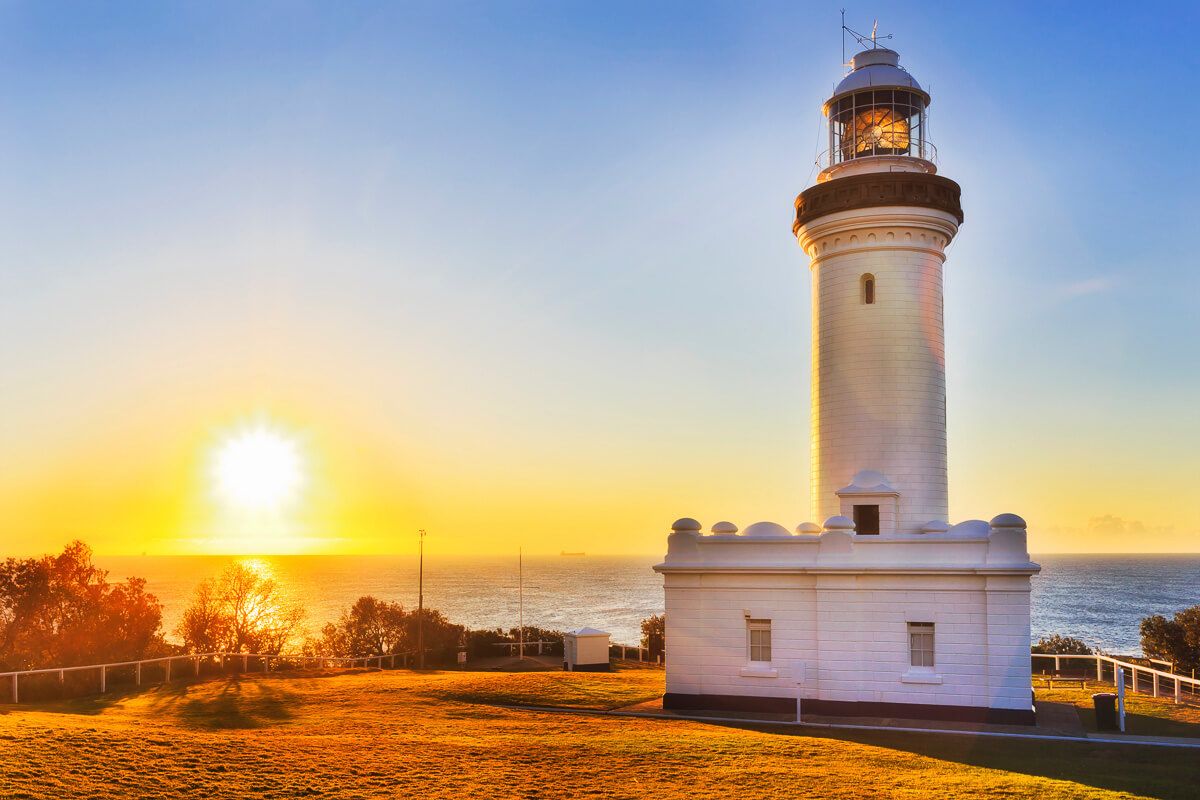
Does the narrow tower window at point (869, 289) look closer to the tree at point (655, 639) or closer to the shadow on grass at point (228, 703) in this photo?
the tree at point (655, 639)

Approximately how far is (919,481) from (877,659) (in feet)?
14.9

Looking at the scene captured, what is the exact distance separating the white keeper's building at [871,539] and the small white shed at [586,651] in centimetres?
1070

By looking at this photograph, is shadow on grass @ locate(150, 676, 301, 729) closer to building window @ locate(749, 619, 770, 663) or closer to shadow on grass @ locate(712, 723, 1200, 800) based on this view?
shadow on grass @ locate(712, 723, 1200, 800)

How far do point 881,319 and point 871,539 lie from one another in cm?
568

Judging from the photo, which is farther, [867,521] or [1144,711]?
[867,521]

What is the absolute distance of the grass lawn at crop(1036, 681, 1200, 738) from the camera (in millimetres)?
18078

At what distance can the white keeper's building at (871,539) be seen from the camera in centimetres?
1914

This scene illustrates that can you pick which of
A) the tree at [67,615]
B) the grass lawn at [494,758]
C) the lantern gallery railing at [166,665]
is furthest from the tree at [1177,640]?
the tree at [67,615]

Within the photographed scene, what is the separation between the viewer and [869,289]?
22719 mm

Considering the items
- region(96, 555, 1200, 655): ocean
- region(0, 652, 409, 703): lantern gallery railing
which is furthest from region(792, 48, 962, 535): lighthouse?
region(96, 555, 1200, 655): ocean

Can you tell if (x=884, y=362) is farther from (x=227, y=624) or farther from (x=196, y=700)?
(x=227, y=624)

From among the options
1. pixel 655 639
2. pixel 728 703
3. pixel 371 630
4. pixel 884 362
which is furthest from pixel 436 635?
pixel 884 362

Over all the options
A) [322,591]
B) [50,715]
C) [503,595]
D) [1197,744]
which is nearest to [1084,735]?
[1197,744]

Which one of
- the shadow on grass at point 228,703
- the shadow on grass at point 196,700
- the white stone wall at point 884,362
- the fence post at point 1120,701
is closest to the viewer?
the shadow on grass at point 228,703
